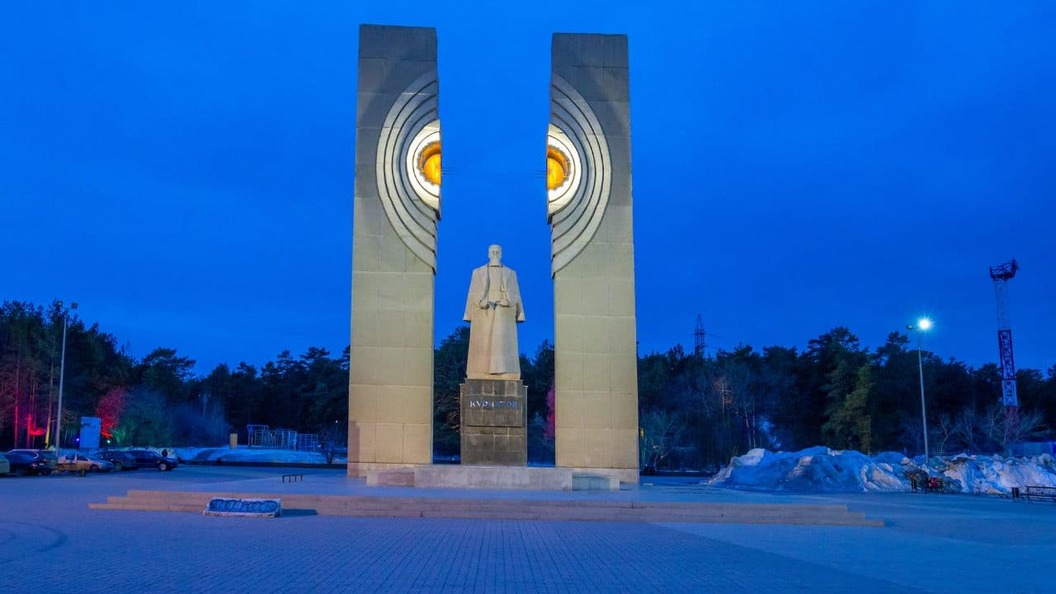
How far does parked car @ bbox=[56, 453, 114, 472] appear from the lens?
34.0 metres

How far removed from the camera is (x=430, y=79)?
88.9ft

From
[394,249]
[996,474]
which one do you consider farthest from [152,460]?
[996,474]

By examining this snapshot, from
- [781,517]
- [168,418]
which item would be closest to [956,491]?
[781,517]

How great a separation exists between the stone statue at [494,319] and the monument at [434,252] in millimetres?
3717

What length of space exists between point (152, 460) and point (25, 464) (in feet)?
23.7

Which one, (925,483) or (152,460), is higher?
(152,460)

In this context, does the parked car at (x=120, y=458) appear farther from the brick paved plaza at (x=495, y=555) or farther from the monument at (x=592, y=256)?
the brick paved plaza at (x=495, y=555)

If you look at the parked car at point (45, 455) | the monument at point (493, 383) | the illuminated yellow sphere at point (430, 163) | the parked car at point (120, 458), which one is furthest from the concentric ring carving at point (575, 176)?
the parked car at point (120, 458)

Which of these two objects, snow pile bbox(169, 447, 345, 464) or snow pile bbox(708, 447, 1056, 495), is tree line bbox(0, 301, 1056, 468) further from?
snow pile bbox(708, 447, 1056, 495)

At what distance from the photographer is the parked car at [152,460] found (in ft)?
127

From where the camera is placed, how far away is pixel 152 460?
39.4 meters

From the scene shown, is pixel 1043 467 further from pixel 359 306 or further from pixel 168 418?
pixel 168 418

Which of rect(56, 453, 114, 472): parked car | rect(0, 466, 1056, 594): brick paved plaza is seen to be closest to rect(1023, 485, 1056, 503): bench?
rect(0, 466, 1056, 594): brick paved plaza

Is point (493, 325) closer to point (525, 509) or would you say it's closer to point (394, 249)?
point (394, 249)
